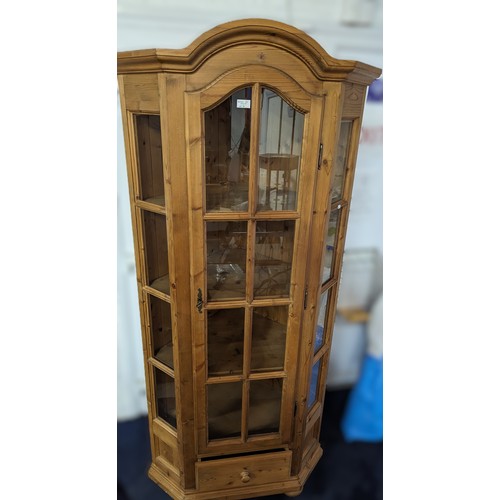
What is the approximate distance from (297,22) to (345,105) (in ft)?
1.48

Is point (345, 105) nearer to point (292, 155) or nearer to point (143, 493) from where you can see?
point (292, 155)

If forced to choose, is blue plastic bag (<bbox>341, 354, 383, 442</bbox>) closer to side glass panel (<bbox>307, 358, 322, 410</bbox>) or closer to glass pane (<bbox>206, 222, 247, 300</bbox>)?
side glass panel (<bbox>307, 358, 322, 410</bbox>)

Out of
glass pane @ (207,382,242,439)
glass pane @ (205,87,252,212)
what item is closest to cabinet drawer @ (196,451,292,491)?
glass pane @ (207,382,242,439)

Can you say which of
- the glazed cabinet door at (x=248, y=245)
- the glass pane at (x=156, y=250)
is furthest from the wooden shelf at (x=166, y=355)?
the glass pane at (x=156, y=250)

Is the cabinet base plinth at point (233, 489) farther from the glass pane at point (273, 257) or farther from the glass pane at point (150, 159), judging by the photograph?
the glass pane at point (150, 159)

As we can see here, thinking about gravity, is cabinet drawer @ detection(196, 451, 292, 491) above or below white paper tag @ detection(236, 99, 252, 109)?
below

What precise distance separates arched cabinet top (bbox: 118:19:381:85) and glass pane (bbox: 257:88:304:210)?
12cm

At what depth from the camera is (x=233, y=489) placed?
146cm

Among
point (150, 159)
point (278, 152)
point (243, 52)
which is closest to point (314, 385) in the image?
point (278, 152)

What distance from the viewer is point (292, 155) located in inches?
44.1

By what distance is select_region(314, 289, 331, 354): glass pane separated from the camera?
1432 millimetres

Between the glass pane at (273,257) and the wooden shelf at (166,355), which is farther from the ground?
the glass pane at (273,257)

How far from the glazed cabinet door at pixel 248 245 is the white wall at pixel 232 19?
0.49m

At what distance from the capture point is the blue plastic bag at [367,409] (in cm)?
177
